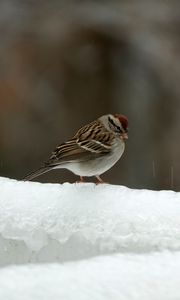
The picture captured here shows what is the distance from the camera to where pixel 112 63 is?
775 centimetres

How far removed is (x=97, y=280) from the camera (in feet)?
6.24

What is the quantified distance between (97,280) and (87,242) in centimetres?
47

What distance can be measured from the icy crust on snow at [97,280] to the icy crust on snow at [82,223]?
256 mm

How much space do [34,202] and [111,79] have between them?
5.17 metres

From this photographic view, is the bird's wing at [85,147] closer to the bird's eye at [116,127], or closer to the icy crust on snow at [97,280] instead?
the bird's eye at [116,127]

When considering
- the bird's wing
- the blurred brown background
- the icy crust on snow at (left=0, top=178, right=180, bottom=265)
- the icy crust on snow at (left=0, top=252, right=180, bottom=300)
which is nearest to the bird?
the bird's wing

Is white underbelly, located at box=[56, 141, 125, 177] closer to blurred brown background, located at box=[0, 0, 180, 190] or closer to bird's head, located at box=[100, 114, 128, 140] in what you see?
bird's head, located at box=[100, 114, 128, 140]

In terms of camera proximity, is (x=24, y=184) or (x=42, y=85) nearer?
(x=24, y=184)

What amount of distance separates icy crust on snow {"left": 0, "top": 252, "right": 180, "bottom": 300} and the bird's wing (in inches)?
61.6

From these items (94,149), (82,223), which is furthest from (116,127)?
(82,223)

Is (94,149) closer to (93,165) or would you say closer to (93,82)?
(93,165)

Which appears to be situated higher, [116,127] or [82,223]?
[82,223]

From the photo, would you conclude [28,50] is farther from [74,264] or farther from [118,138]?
[74,264]

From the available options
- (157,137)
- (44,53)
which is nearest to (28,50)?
(44,53)
